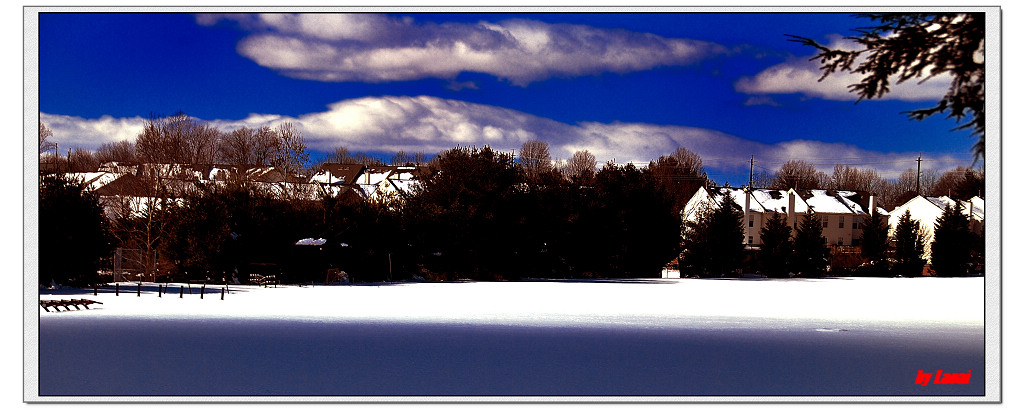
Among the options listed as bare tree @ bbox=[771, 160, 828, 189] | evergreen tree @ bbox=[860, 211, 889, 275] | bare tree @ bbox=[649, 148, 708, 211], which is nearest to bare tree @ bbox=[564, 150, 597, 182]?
bare tree @ bbox=[649, 148, 708, 211]

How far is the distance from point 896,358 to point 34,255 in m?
8.70

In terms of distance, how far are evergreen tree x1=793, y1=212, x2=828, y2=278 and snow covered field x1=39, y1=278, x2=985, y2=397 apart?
32402mm

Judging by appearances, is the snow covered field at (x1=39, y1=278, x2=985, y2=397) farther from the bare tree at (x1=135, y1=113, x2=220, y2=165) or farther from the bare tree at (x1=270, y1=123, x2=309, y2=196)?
the bare tree at (x1=270, y1=123, x2=309, y2=196)

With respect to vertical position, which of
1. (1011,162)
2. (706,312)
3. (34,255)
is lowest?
(706,312)

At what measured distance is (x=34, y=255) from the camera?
27.3 ft

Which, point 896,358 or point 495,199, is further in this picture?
point 495,199

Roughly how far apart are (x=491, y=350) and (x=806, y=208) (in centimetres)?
6360

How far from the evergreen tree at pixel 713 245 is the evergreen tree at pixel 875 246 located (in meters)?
9.64

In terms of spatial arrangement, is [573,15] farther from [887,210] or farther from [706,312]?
[887,210]

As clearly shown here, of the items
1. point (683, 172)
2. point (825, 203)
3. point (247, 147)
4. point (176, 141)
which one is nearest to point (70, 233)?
point (176, 141)

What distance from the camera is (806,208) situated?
2800 inches

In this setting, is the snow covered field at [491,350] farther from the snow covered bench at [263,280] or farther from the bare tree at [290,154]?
the bare tree at [290,154]

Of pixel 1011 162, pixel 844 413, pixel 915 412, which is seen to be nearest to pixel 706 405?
pixel 844 413

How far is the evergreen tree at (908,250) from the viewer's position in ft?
173
